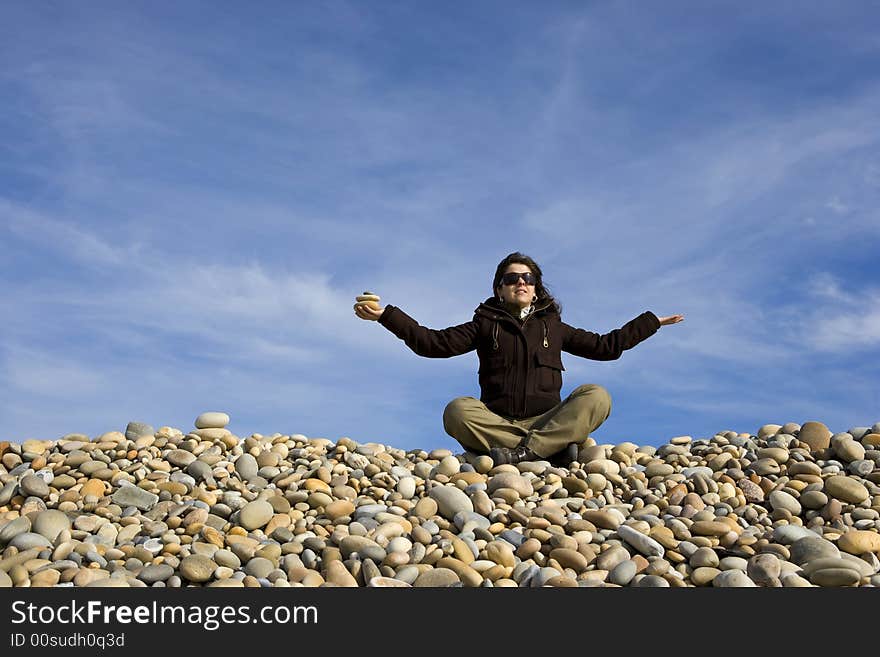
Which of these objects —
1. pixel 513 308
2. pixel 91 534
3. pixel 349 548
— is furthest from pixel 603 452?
pixel 91 534

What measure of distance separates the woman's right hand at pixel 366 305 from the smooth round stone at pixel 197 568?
2.66 metres

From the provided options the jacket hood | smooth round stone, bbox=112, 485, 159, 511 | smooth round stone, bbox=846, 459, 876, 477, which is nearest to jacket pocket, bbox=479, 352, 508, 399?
the jacket hood

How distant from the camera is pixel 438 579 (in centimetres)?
446

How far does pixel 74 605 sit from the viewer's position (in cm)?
421

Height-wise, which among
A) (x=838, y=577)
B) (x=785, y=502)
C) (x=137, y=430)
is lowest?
(x=838, y=577)

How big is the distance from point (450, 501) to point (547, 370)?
210 cm

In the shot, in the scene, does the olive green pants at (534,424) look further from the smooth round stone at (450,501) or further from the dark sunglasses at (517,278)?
the smooth round stone at (450,501)

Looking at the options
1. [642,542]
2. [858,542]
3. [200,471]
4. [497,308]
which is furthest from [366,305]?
[858,542]

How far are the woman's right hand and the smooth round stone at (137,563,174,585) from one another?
108 inches

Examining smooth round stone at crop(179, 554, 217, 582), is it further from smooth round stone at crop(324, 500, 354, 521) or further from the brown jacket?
the brown jacket

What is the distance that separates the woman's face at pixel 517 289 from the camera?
24.2 feet

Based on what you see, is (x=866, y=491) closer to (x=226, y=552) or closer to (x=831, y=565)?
(x=831, y=565)

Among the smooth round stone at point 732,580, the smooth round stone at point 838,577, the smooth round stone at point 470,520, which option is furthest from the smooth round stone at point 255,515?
the smooth round stone at point 838,577

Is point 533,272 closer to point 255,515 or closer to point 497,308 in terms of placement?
point 497,308
